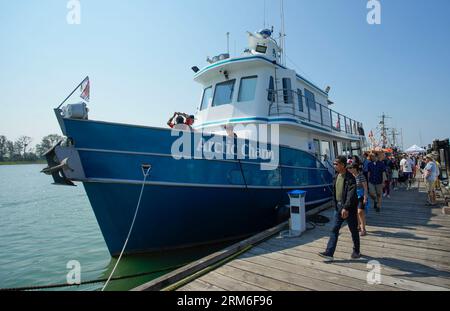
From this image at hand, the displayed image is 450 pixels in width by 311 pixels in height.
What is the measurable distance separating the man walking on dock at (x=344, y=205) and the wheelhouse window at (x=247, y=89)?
4.97 meters

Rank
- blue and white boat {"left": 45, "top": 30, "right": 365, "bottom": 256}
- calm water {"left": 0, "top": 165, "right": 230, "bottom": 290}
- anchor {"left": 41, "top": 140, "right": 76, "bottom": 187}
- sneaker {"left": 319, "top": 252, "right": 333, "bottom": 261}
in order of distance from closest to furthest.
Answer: sneaker {"left": 319, "top": 252, "right": 333, "bottom": 261}, anchor {"left": 41, "top": 140, "right": 76, "bottom": 187}, blue and white boat {"left": 45, "top": 30, "right": 365, "bottom": 256}, calm water {"left": 0, "top": 165, "right": 230, "bottom": 290}

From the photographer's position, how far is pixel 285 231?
240 inches

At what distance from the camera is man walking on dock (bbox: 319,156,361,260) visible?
423 centimetres

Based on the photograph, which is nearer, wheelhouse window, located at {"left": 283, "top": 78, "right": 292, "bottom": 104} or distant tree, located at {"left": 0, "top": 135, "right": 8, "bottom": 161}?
wheelhouse window, located at {"left": 283, "top": 78, "right": 292, "bottom": 104}

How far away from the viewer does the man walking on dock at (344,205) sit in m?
4.23

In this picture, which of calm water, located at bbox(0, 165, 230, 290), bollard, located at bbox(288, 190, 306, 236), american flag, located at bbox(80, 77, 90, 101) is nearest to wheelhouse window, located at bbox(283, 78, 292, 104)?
bollard, located at bbox(288, 190, 306, 236)

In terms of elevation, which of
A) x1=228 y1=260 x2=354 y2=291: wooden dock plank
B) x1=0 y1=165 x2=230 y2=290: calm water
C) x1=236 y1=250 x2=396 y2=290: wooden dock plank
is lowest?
x1=0 y1=165 x2=230 y2=290: calm water

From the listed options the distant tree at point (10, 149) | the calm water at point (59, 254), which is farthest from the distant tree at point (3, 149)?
the calm water at point (59, 254)

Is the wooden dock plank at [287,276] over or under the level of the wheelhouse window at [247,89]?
under

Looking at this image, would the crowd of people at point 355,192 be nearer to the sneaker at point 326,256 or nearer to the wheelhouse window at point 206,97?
the sneaker at point 326,256

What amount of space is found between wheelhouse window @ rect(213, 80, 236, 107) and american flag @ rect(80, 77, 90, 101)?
469 centimetres

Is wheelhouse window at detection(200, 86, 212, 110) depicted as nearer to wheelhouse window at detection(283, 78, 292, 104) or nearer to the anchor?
wheelhouse window at detection(283, 78, 292, 104)
